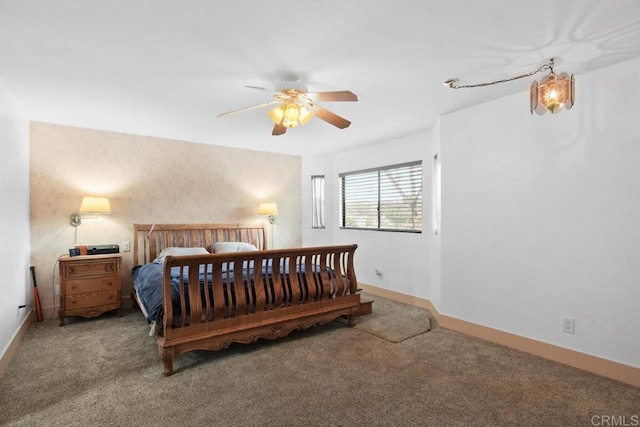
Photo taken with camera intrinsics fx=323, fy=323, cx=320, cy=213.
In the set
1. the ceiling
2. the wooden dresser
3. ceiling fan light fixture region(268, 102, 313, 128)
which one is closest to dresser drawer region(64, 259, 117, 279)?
the wooden dresser

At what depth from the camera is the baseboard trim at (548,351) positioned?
8.05ft

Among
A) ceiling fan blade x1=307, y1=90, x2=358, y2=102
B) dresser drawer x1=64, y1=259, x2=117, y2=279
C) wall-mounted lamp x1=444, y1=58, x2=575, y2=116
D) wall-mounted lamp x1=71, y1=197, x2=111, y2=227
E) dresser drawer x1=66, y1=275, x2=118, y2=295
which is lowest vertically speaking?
dresser drawer x1=66, y1=275, x2=118, y2=295

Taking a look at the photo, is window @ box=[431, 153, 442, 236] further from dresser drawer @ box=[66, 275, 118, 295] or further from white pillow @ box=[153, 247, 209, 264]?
dresser drawer @ box=[66, 275, 118, 295]

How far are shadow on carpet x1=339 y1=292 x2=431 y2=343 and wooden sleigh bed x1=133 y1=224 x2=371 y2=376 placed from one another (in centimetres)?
17

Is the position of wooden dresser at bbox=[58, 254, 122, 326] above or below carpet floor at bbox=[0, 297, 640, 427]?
above

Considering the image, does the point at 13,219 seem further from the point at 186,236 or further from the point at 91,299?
the point at 186,236

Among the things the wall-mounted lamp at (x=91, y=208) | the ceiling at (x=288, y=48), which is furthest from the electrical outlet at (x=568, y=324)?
the wall-mounted lamp at (x=91, y=208)

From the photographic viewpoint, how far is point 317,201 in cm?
617

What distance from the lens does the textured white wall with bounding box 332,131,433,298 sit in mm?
4484

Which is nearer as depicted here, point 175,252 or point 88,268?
point 88,268

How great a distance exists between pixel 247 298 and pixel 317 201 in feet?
11.1

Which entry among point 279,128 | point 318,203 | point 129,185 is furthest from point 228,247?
point 279,128

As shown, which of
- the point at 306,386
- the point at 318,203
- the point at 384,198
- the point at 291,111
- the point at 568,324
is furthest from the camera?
the point at 318,203

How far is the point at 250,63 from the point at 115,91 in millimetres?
1481
